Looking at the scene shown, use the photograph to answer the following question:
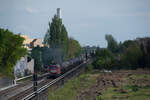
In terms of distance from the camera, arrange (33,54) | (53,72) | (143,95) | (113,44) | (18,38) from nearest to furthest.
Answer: (143,95)
(18,38)
(53,72)
(33,54)
(113,44)

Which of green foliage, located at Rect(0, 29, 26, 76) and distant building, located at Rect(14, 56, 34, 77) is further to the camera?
distant building, located at Rect(14, 56, 34, 77)

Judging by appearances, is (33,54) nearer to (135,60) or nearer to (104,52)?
(104,52)

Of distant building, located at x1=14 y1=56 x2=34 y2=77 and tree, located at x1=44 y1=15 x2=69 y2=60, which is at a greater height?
tree, located at x1=44 y1=15 x2=69 y2=60

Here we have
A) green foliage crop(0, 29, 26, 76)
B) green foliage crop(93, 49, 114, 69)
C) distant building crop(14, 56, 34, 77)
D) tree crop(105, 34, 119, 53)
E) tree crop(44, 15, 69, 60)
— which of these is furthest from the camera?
tree crop(105, 34, 119, 53)

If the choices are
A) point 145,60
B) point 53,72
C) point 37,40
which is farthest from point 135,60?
point 37,40

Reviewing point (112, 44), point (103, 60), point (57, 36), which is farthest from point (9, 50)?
point (112, 44)

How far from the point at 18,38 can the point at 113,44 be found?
81575 millimetres

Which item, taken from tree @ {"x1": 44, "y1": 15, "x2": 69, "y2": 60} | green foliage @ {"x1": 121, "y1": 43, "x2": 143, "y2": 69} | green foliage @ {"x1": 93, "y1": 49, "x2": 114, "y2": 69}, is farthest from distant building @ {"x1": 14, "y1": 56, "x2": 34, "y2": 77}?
green foliage @ {"x1": 121, "y1": 43, "x2": 143, "y2": 69}

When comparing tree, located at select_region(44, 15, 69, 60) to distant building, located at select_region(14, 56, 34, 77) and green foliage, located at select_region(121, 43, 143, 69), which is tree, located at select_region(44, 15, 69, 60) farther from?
green foliage, located at select_region(121, 43, 143, 69)

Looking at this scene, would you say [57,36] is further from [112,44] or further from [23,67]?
[112,44]

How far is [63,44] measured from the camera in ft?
181

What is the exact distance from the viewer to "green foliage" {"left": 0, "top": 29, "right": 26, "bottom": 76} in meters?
28.2

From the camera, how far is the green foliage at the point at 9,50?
28181 millimetres

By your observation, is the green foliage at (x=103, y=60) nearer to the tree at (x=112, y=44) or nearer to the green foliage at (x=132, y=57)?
the green foliage at (x=132, y=57)
